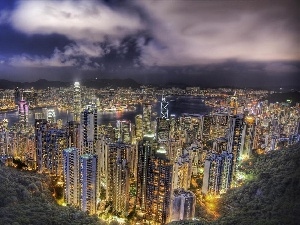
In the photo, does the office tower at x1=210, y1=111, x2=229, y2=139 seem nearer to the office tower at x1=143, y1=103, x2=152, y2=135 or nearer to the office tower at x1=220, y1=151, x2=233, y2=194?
the office tower at x1=143, y1=103, x2=152, y2=135

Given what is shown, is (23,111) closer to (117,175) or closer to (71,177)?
(71,177)

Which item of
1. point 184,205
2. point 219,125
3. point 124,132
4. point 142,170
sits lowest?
point 184,205

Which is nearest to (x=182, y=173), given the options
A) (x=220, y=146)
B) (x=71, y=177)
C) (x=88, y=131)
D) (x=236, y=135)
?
(x=220, y=146)

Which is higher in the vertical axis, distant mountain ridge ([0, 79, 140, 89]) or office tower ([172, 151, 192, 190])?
distant mountain ridge ([0, 79, 140, 89])

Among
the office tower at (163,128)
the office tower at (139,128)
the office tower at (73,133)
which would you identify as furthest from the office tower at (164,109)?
the office tower at (73,133)

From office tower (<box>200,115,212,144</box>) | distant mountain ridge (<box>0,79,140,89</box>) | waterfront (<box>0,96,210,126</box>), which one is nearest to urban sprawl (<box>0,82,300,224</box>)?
office tower (<box>200,115,212,144</box>)

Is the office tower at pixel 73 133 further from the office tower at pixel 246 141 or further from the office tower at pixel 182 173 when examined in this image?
the office tower at pixel 246 141
